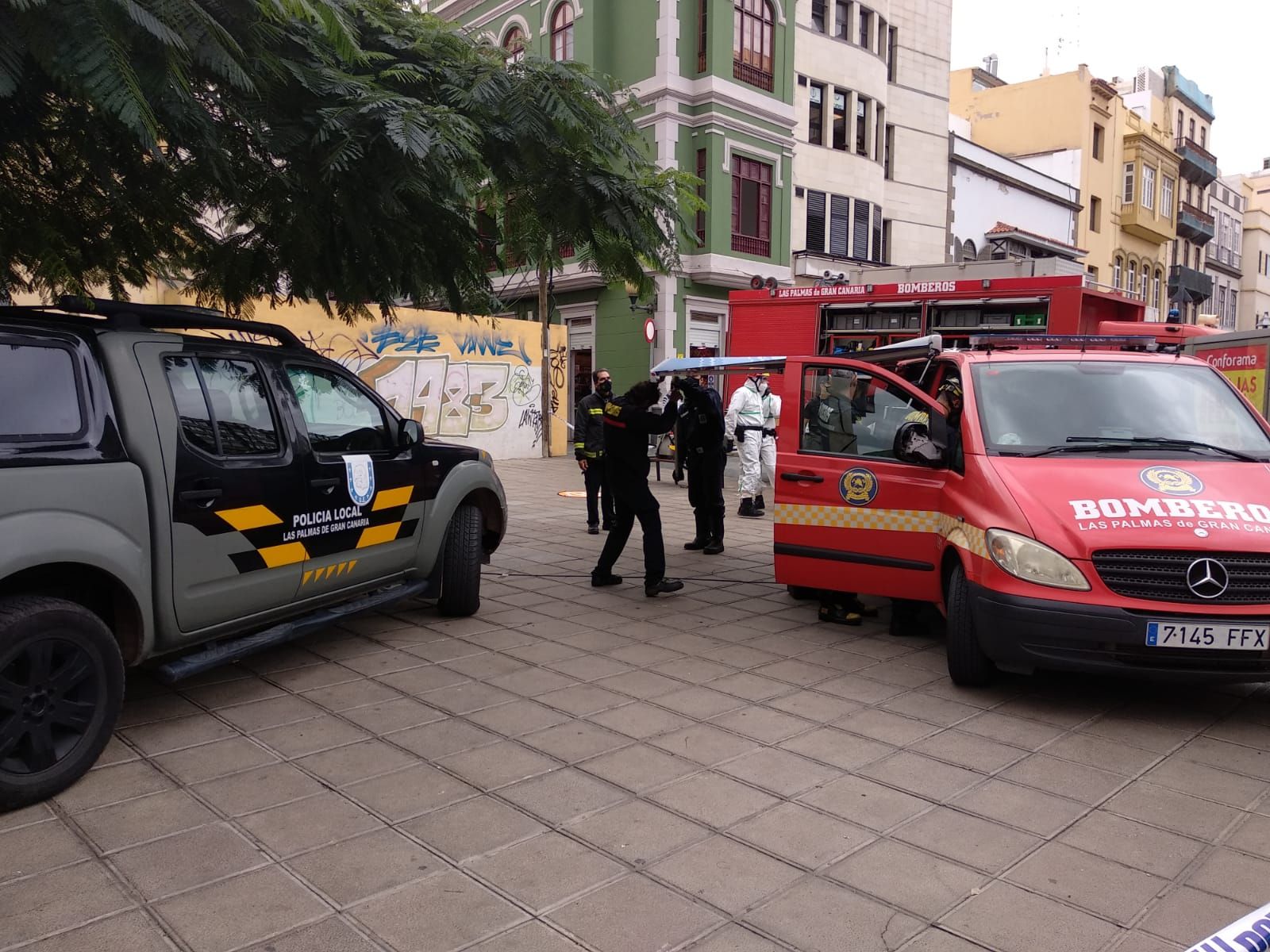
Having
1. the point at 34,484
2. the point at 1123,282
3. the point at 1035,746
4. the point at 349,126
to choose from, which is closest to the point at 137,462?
the point at 34,484

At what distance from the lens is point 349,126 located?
4.46m

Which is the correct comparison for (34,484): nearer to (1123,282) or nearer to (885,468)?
(885,468)

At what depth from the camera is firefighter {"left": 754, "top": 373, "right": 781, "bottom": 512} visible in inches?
460

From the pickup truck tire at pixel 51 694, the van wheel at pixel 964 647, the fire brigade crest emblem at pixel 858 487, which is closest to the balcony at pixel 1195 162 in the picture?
the fire brigade crest emblem at pixel 858 487

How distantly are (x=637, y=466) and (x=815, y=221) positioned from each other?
21.2 meters

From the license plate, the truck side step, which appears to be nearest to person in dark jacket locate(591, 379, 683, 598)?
the truck side step

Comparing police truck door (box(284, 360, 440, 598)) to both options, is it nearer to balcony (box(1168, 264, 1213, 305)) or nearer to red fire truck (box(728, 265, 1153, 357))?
red fire truck (box(728, 265, 1153, 357))

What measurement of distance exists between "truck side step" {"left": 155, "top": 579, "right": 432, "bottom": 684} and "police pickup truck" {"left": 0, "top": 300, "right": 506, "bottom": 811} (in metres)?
0.01

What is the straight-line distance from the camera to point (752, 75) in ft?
78.8

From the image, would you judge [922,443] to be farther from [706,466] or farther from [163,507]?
[163,507]

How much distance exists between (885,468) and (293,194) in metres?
3.91

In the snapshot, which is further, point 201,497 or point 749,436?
point 749,436

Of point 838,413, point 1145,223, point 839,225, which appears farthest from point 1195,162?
point 838,413

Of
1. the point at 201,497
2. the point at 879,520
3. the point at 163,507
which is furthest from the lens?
the point at 879,520
